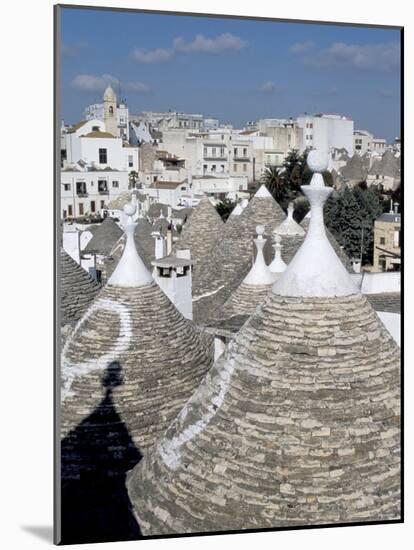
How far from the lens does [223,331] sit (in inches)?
272

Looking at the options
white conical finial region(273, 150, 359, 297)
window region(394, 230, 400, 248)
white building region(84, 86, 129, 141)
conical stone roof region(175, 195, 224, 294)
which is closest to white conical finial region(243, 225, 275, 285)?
conical stone roof region(175, 195, 224, 294)

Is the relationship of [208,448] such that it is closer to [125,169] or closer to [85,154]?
[85,154]

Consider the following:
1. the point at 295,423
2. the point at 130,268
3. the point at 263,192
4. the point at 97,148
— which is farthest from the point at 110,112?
the point at 295,423

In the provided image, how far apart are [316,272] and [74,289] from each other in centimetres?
309

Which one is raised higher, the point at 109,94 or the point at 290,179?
the point at 109,94

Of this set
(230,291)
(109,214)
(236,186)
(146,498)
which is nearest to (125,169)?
(109,214)

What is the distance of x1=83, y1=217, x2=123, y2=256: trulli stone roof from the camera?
24.3ft

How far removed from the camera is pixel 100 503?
18.8 ft

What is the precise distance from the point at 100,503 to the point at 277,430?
5.50 ft

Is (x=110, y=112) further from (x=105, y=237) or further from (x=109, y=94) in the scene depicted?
(x=105, y=237)

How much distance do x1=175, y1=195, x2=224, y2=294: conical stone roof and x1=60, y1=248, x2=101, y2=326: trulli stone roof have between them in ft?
5.91

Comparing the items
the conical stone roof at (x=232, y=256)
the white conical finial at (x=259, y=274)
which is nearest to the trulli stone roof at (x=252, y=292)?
the white conical finial at (x=259, y=274)

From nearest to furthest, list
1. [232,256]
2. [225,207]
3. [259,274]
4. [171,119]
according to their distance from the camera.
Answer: [171,119] → [259,274] → [225,207] → [232,256]

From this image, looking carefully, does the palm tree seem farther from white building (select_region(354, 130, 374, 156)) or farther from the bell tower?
the bell tower
